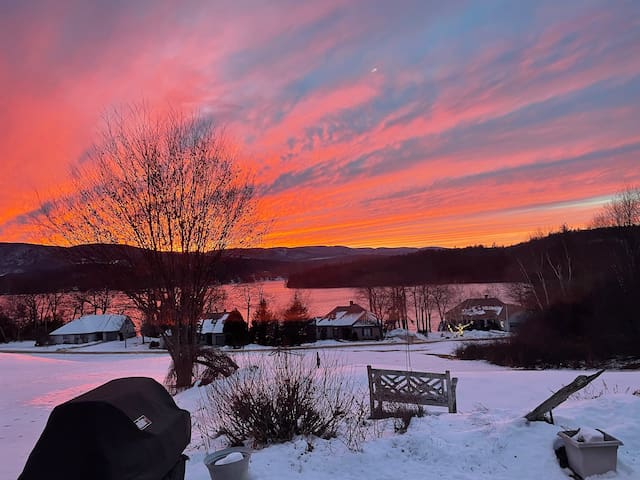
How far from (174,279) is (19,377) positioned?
38.9ft

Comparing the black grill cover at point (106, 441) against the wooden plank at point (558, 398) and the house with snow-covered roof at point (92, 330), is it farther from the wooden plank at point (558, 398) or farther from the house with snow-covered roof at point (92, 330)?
the house with snow-covered roof at point (92, 330)

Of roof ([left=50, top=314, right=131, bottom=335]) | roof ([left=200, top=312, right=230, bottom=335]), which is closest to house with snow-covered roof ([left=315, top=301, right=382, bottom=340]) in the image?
roof ([left=200, top=312, right=230, bottom=335])

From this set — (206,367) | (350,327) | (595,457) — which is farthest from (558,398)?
(350,327)

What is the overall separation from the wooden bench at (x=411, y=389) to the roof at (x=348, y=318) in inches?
1934

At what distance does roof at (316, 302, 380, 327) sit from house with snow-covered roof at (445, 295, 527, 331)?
1219 centimetres

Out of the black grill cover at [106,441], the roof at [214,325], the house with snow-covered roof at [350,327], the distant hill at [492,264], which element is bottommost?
the house with snow-covered roof at [350,327]

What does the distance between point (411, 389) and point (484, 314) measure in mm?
56718

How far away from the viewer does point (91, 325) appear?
59562 mm

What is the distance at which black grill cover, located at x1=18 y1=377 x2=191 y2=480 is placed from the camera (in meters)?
3.01

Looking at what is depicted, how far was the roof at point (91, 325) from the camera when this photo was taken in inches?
2292

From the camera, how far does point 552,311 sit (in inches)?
1506

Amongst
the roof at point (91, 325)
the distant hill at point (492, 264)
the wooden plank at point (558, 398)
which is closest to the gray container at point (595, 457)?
the wooden plank at point (558, 398)

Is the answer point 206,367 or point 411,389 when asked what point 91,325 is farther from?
point 411,389

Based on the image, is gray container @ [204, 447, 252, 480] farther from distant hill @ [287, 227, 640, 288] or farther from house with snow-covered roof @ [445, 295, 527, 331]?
house with snow-covered roof @ [445, 295, 527, 331]
